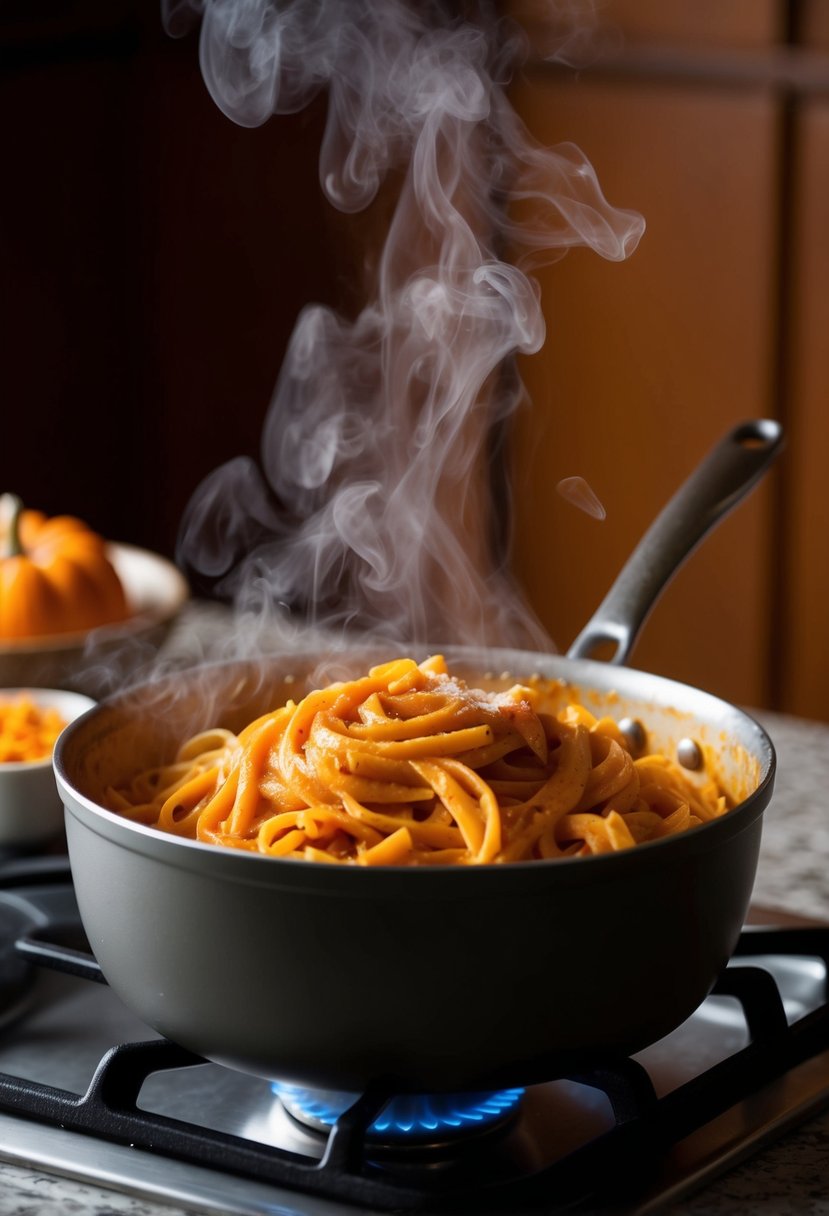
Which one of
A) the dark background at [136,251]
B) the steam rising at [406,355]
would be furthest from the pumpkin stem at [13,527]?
the dark background at [136,251]

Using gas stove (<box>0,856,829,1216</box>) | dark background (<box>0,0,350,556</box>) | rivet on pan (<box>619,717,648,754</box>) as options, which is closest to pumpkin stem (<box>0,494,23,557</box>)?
gas stove (<box>0,856,829,1216</box>)

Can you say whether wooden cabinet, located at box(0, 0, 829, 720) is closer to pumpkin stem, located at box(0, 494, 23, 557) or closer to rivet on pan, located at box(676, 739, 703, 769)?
pumpkin stem, located at box(0, 494, 23, 557)

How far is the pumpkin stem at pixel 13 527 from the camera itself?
6.44ft

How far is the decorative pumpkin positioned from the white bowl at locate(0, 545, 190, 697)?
27 millimetres

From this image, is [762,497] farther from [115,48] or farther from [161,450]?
[115,48]

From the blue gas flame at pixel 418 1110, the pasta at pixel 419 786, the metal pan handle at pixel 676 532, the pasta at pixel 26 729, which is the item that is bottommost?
the blue gas flame at pixel 418 1110

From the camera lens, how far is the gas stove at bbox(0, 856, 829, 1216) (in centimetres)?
84

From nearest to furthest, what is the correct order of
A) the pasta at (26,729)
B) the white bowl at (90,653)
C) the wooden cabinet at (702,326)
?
the pasta at (26,729) → the white bowl at (90,653) → the wooden cabinet at (702,326)

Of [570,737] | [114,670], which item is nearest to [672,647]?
[114,670]

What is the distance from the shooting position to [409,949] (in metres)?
0.79

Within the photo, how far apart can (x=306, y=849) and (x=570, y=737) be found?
21cm

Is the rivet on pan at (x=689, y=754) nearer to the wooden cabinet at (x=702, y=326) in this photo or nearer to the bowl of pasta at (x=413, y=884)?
the bowl of pasta at (x=413, y=884)

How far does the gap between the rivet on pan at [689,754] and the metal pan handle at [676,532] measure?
0.37ft

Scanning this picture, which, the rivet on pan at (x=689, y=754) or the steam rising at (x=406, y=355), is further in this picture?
the steam rising at (x=406, y=355)
